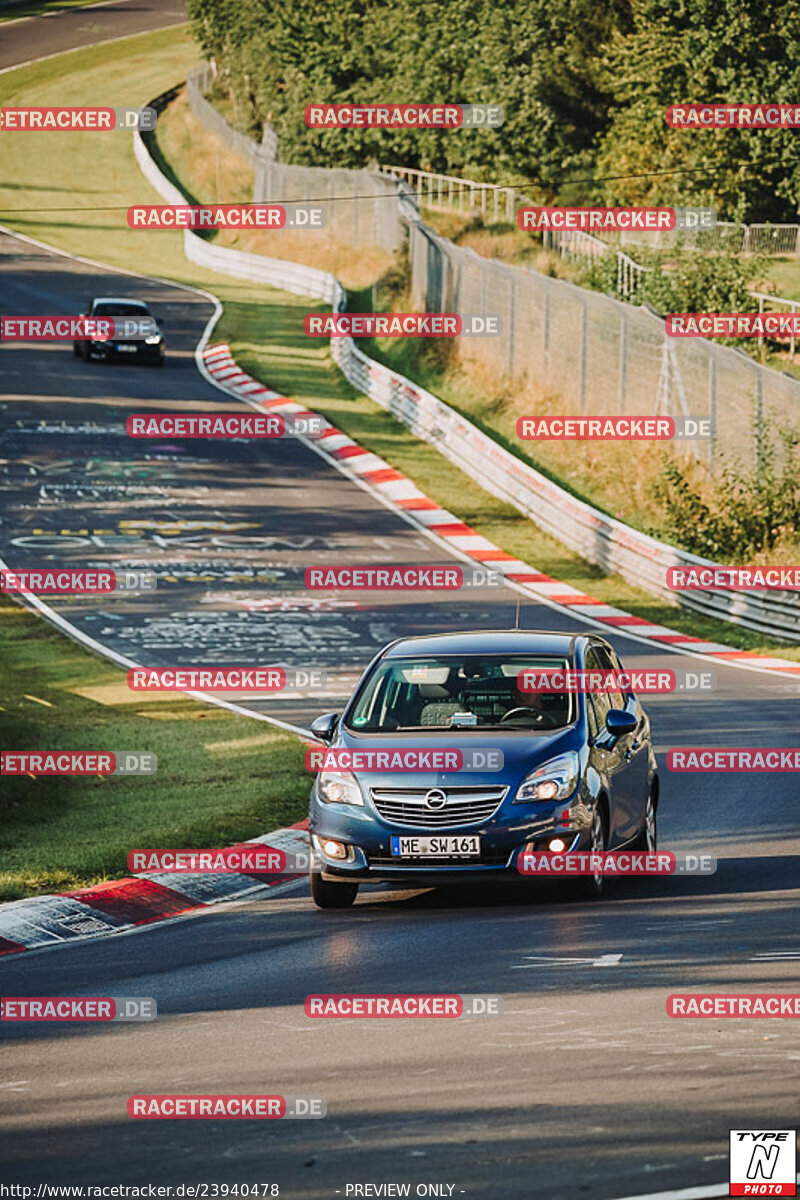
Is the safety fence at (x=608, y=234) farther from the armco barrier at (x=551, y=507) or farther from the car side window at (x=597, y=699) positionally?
the car side window at (x=597, y=699)

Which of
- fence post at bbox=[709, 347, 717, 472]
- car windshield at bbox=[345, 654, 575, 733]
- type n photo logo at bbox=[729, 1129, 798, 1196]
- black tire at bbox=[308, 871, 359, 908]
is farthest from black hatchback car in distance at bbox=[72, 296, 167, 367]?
type n photo logo at bbox=[729, 1129, 798, 1196]

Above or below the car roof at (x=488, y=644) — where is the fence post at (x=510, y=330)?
below

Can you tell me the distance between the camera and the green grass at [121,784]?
1542cm

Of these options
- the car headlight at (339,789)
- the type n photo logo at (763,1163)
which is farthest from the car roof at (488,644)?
the type n photo logo at (763,1163)

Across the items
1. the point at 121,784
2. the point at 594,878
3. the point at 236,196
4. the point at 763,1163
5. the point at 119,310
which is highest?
the point at 763,1163

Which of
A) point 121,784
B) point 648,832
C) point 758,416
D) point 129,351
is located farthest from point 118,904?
point 129,351

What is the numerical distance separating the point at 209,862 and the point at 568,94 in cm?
6066

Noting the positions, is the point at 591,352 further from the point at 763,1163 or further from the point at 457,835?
the point at 763,1163

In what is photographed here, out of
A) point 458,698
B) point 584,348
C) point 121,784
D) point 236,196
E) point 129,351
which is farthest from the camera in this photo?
point 236,196

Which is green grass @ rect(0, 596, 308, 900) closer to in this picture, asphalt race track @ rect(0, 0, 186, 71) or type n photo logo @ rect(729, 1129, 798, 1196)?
type n photo logo @ rect(729, 1129, 798, 1196)

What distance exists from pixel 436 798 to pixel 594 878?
118cm

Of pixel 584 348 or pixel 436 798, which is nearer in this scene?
pixel 436 798

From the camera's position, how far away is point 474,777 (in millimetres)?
12789

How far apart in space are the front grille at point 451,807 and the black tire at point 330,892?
70cm
